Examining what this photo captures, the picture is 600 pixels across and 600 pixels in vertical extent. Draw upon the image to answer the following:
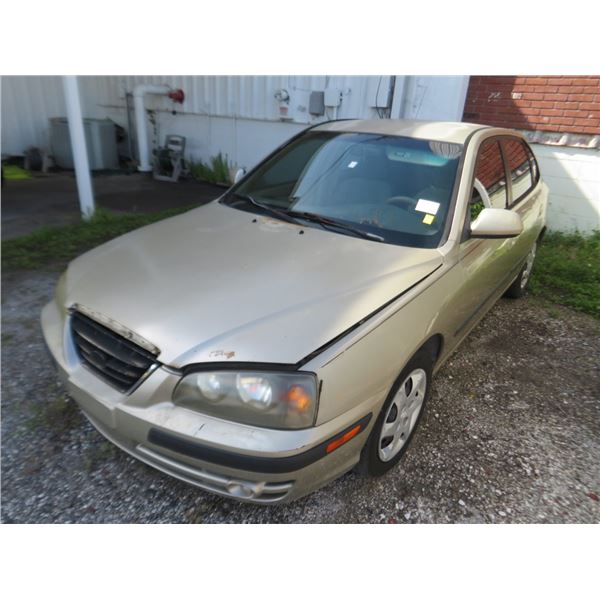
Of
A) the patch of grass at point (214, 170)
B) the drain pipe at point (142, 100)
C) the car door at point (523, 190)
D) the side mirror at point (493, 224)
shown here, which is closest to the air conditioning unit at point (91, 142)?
the drain pipe at point (142, 100)

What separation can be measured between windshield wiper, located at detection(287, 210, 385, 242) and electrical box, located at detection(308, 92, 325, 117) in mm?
4881

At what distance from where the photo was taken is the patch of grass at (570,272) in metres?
4.29

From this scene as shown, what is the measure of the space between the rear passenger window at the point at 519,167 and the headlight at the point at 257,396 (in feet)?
8.25

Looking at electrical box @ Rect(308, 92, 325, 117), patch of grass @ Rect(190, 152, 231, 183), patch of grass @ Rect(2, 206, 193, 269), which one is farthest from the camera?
patch of grass @ Rect(190, 152, 231, 183)

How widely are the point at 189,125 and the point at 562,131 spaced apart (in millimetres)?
6724

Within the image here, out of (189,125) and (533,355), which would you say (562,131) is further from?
(189,125)

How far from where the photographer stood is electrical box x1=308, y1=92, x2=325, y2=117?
6.75m

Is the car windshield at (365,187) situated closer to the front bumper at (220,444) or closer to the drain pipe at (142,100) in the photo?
the front bumper at (220,444)

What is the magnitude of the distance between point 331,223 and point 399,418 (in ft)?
3.57

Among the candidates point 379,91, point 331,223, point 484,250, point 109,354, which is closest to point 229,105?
point 379,91

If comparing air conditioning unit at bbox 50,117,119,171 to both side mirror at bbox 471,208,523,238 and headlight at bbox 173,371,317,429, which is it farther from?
headlight at bbox 173,371,317,429

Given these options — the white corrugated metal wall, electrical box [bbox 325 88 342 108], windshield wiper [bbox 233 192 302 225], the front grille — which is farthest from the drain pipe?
the front grille

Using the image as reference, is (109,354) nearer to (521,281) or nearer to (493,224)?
(493,224)

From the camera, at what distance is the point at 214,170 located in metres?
8.62
